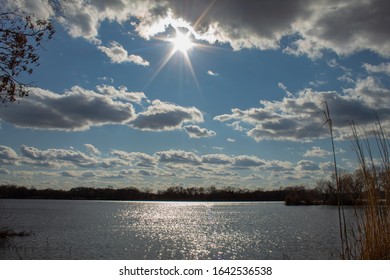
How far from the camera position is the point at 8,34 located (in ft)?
23.2

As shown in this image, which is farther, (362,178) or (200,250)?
(200,250)

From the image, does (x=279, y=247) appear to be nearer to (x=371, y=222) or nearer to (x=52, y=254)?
(x=52, y=254)

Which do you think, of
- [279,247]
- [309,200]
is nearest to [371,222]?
[279,247]

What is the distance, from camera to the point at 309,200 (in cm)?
9544
